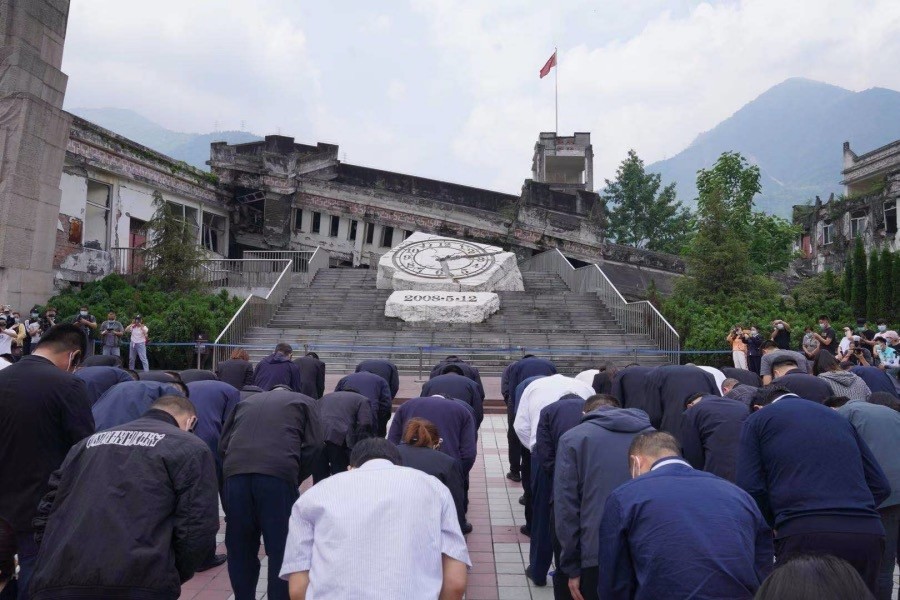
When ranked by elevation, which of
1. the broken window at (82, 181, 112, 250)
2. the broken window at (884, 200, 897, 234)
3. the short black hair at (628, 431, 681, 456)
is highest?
the broken window at (884, 200, 897, 234)

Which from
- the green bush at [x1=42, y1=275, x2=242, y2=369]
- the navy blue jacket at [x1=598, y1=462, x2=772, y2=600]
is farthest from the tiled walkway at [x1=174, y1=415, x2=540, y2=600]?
the green bush at [x1=42, y1=275, x2=242, y2=369]

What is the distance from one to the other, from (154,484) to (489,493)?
569cm

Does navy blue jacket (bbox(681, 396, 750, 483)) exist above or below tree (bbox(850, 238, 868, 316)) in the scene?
below

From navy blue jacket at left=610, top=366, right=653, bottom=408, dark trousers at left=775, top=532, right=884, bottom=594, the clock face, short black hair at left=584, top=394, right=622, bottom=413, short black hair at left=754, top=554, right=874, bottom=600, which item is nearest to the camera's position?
short black hair at left=754, top=554, right=874, bottom=600

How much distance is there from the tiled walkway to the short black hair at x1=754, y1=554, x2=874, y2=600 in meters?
3.74

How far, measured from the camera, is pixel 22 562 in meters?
4.03

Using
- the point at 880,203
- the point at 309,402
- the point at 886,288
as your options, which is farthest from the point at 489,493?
the point at 880,203

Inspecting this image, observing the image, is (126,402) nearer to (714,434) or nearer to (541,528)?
(541,528)

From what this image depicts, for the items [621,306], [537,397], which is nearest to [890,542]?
[537,397]

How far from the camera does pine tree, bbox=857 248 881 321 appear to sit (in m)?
22.0

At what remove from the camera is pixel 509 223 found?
3103cm

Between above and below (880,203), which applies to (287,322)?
below

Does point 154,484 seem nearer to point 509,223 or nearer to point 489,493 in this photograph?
point 489,493

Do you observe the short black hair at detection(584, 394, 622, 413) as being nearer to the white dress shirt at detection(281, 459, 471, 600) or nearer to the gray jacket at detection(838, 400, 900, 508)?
the gray jacket at detection(838, 400, 900, 508)
